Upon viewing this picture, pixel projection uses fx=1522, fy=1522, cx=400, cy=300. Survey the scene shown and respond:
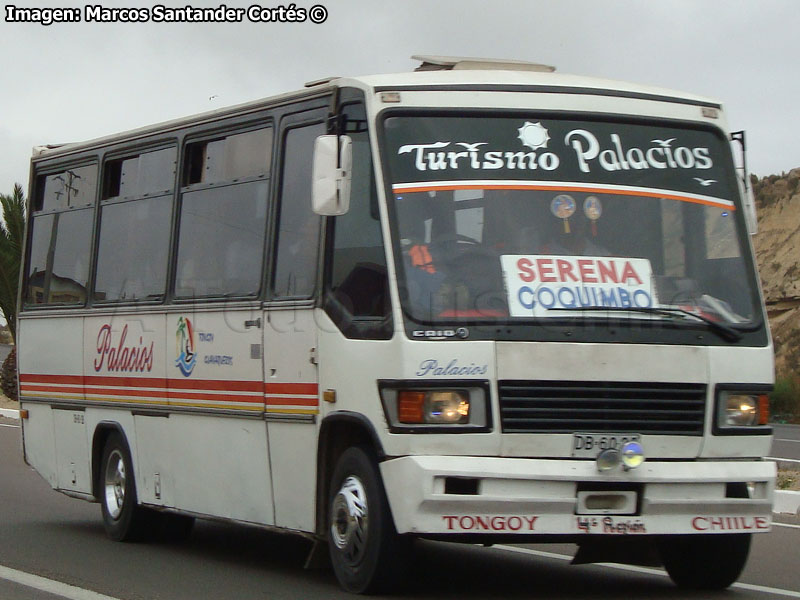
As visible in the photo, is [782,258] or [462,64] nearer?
[462,64]

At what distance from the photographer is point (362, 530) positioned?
332 inches

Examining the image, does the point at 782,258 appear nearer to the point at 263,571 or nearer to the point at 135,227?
the point at 135,227

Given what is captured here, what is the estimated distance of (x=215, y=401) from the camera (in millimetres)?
10391

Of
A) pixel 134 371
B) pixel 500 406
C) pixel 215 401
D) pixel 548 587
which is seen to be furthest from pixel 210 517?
pixel 500 406

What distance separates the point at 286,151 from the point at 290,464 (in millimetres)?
2022

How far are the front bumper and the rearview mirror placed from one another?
4.84 ft

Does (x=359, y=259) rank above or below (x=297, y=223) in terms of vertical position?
below

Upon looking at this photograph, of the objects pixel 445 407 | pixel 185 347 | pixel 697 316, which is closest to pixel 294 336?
pixel 445 407

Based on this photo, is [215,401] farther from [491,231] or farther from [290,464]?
[491,231]

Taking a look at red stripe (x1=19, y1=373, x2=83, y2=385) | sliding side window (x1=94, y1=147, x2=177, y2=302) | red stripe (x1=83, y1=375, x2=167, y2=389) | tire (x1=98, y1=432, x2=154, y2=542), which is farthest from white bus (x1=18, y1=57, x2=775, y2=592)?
red stripe (x1=19, y1=373, x2=83, y2=385)

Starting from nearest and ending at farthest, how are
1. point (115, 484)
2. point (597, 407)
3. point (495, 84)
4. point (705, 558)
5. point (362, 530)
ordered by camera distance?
point (597, 407), point (362, 530), point (495, 84), point (705, 558), point (115, 484)

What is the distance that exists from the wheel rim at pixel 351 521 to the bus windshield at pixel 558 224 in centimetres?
112

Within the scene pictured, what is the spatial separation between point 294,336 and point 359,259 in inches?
34.4

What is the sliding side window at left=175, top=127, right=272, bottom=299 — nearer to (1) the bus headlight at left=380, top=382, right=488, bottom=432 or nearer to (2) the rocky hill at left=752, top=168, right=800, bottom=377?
(1) the bus headlight at left=380, top=382, right=488, bottom=432
